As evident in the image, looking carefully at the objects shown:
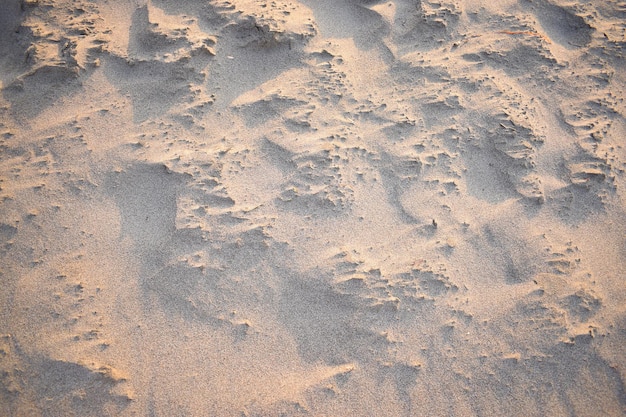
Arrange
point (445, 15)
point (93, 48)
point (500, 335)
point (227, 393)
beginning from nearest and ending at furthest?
1. point (227, 393)
2. point (500, 335)
3. point (93, 48)
4. point (445, 15)

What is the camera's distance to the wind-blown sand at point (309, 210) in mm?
1761

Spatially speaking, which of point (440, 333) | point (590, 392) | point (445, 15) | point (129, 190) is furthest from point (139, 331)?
point (445, 15)

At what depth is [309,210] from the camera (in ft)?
6.46

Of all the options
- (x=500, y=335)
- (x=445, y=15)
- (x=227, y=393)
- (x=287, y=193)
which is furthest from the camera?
(x=445, y=15)

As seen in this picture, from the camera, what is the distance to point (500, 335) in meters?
1.84

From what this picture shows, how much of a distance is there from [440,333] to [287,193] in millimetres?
853

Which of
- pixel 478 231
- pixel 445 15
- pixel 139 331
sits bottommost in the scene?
pixel 139 331

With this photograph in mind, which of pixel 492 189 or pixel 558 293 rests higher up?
pixel 492 189

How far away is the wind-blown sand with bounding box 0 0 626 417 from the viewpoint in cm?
176

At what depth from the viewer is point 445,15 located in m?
2.39

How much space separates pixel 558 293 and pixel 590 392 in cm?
39

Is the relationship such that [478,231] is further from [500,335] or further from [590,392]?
[590,392]

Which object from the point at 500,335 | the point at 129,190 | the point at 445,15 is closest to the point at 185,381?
the point at 129,190

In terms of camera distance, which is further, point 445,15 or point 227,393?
point 445,15
